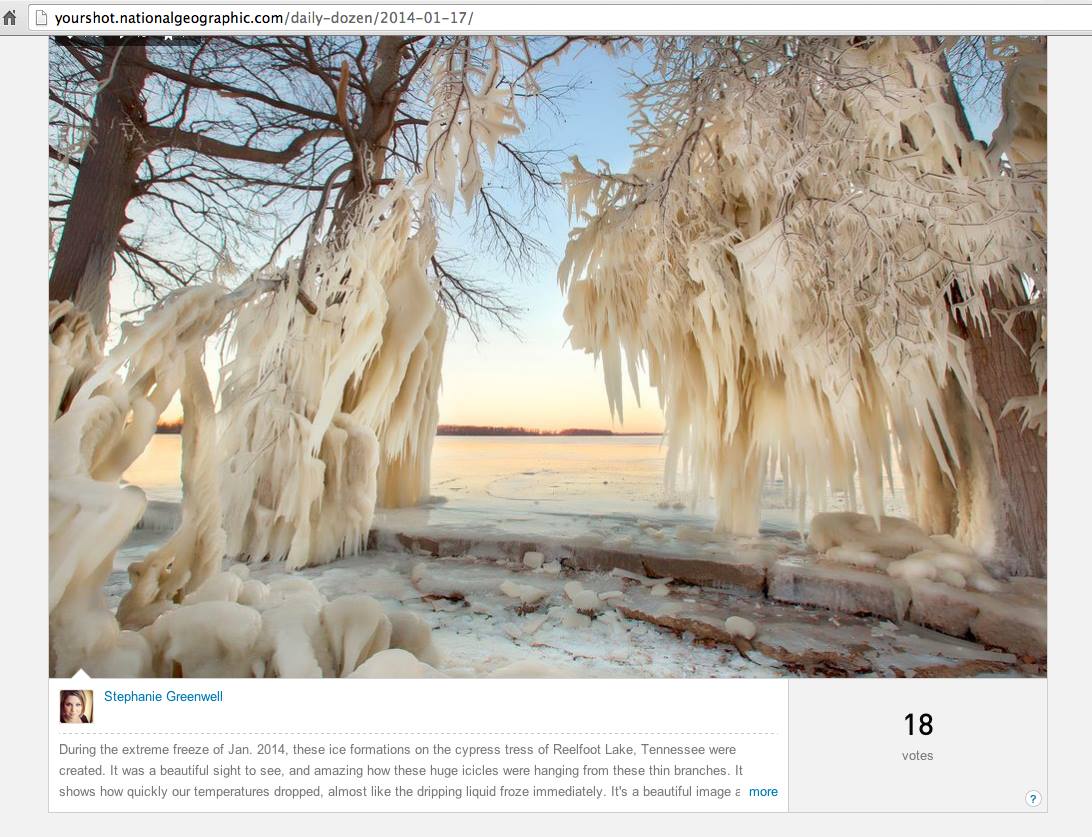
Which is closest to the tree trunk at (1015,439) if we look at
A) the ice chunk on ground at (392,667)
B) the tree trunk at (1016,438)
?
the tree trunk at (1016,438)

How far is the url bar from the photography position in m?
1.15

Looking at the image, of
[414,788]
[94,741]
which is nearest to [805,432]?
[414,788]

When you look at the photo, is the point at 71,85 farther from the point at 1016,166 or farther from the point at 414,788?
the point at 1016,166

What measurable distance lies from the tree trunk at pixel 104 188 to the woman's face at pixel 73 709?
3.04 feet

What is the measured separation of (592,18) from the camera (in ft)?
3.78

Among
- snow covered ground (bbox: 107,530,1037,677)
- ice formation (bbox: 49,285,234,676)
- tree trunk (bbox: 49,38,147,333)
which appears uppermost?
tree trunk (bbox: 49,38,147,333)

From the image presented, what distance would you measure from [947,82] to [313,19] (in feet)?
6.03

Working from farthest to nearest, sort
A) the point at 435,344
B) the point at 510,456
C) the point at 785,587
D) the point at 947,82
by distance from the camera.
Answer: the point at 510,456, the point at 435,344, the point at 785,587, the point at 947,82

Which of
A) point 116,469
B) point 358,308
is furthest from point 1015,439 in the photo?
point 116,469

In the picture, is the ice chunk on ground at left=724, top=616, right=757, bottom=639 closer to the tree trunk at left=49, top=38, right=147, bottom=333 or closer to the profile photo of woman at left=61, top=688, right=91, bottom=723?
the profile photo of woman at left=61, top=688, right=91, bottom=723

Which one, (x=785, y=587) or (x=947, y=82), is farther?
(x=785, y=587)

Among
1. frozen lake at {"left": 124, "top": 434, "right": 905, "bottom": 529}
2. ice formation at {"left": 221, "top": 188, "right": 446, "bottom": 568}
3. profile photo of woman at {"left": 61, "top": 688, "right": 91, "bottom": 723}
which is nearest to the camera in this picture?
profile photo of woman at {"left": 61, "top": 688, "right": 91, "bottom": 723}

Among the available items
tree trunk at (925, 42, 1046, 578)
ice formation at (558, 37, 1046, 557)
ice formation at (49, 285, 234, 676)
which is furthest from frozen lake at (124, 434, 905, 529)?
ice formation at (49, 285, 234, 676)

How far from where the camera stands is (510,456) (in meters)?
3.35
